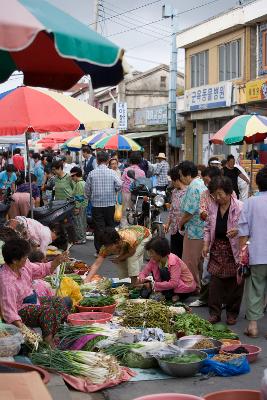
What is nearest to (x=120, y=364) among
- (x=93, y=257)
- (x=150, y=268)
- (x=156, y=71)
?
(x=150, y=268)

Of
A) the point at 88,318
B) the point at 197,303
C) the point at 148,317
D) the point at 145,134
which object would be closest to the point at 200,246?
the point at 197,303

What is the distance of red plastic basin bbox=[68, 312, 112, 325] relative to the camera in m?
6.95

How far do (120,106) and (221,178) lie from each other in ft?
106

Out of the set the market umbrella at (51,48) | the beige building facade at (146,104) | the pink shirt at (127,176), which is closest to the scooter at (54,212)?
the pink shirt at (127,176)

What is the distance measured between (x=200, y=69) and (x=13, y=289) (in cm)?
2755

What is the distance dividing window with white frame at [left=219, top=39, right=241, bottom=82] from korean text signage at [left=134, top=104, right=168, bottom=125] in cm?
685

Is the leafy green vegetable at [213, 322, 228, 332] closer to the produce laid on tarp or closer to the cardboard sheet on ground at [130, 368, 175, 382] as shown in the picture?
the produce laid on tarp

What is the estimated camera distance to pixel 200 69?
32.3m

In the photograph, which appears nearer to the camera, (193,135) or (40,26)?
(40,26)

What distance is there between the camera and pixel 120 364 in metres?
6.04

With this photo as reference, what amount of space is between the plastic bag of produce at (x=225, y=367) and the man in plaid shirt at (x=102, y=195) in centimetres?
630

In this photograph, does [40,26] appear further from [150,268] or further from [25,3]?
[150,268]

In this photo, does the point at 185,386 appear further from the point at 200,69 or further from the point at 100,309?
the point at 200,69

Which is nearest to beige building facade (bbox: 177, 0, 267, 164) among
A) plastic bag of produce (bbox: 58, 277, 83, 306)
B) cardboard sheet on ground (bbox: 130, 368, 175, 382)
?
plastic bag of produce (bbox: 58, 277, 83, 306)
